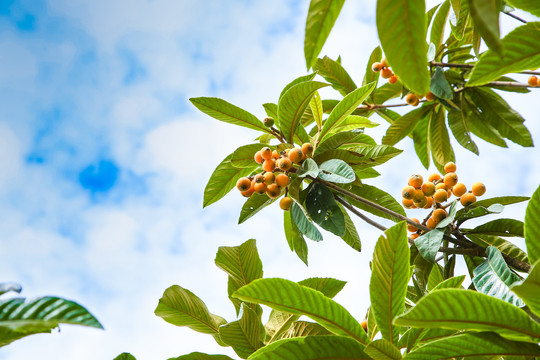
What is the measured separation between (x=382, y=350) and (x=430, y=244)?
2.55ft

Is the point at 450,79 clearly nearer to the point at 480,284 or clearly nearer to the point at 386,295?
the point at 480,284

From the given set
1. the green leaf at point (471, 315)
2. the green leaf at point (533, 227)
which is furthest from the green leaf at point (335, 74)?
the green leaf at point (471, 315)

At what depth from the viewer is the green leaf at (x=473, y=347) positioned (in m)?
1.29

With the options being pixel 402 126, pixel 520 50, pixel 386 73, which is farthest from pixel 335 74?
pixel 520 50

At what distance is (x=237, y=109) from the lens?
2512 millimetres

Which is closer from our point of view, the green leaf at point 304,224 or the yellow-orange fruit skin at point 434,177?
the green leaf at point 304,224

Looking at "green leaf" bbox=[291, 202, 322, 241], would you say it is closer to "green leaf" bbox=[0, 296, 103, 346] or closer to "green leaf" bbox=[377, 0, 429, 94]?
"green leaf" bbox=[377, 0, 429, 94]

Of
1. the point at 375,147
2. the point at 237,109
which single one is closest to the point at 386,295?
the point at 375,147

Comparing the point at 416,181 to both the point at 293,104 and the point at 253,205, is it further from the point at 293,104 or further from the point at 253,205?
the point at 253,205

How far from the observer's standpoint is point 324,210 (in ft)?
7.26

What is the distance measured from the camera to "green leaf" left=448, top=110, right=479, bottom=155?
3.36 m

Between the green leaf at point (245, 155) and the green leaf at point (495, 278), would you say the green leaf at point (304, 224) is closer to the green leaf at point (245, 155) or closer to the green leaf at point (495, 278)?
the green leaf at point (245, 155)

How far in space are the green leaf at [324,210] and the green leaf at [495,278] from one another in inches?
23.9

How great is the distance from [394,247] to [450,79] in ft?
6.90
